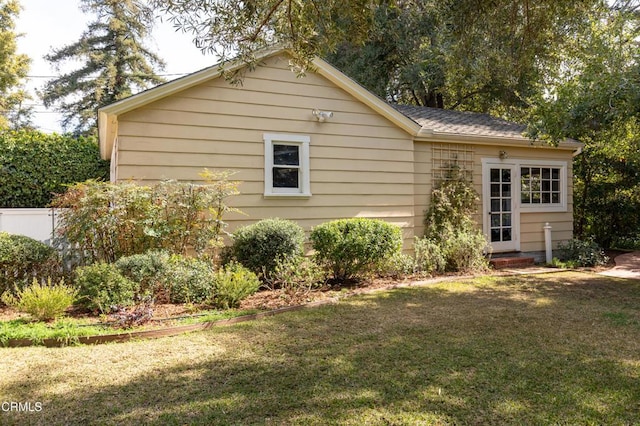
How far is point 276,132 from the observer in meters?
8.05

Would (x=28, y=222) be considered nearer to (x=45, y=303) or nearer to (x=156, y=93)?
(x=156, y=93)

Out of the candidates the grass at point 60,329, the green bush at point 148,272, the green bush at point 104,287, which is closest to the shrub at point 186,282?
the green bush at point 148,272

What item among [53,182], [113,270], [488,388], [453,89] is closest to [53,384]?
[113,270]

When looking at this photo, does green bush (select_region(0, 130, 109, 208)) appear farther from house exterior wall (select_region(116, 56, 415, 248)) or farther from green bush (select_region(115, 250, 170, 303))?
green bush (select_region(115, 250, 170, 303))

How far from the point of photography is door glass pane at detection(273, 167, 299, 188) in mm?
8117

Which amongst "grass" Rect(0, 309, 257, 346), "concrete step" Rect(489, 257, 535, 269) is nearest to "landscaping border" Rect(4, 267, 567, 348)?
"grass" Rect(0, 309, 257, 346)

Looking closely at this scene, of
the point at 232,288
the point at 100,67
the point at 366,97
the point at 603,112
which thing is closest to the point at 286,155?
the point at 366,97

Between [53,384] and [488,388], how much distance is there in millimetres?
Result: 3385

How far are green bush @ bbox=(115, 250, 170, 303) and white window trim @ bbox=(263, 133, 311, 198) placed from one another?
2.60 m

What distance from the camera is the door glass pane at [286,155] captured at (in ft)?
26.7

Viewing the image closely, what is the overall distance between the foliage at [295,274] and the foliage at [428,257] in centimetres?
240

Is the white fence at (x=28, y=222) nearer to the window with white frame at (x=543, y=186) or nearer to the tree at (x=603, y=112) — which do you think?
the tree at (x=603, y=112)

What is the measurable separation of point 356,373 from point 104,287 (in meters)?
3.50

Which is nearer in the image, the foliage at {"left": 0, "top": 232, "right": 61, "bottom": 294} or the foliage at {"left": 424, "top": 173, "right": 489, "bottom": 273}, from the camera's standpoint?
the foliage at {"left": 0, "top": 232, "right": 61, "bottom": 294}
